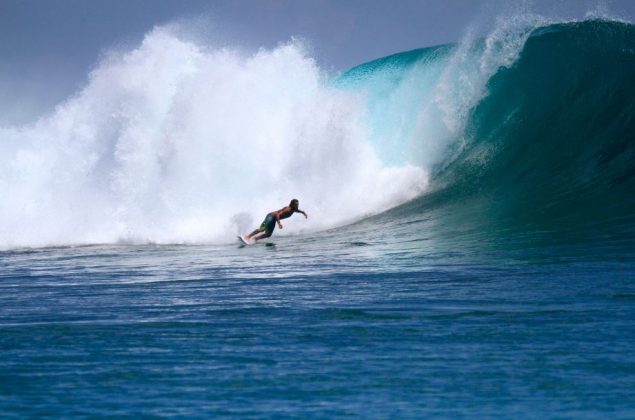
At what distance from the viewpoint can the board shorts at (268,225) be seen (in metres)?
14.8

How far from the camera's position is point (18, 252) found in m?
14.5

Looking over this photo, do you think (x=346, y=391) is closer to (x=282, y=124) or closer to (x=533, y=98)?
(x=533, y=98)

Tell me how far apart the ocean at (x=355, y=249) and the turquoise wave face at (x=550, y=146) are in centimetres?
6

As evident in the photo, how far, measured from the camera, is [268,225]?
14.8 meters

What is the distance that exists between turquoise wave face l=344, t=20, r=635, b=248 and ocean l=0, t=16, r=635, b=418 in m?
0.06

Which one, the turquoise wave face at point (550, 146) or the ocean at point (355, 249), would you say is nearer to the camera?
the ocean at point (355, 249)

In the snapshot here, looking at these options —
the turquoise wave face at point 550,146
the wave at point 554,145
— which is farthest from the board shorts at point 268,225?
the wave at point 554,145

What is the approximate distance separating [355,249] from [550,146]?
6.09m

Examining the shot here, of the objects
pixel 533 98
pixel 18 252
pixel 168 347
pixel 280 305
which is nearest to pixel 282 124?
pixel 533 98

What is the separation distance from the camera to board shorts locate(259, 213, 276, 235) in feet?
48.5

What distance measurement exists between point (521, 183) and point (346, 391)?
1130 centimetres

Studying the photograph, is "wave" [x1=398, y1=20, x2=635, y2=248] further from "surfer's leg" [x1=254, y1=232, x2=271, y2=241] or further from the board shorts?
"surfer's leg" [x1=254, y1=232, x2=271, y2=241]

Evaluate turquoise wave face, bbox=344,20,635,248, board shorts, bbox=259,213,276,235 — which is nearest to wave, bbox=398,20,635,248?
turquoise wave face, bbox=344,20,635,248

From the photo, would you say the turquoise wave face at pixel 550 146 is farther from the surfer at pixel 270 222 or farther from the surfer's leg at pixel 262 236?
the surfer's leg at pixel 262 236
